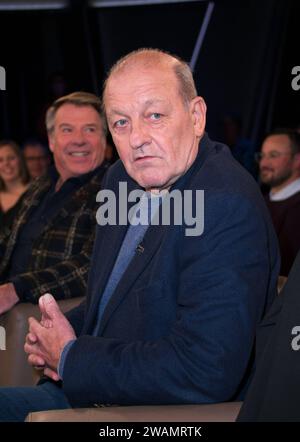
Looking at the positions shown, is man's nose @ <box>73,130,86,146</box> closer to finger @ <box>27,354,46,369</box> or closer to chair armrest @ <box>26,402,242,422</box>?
finger @ <box>27,354,46,369</box>

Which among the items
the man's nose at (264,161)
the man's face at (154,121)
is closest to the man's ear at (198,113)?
the man's face at (154,121)

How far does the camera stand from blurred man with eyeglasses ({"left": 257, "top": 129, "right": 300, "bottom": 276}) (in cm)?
432

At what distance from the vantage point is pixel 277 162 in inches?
194

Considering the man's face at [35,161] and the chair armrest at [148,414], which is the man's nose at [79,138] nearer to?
the chair armrest at [148,414]

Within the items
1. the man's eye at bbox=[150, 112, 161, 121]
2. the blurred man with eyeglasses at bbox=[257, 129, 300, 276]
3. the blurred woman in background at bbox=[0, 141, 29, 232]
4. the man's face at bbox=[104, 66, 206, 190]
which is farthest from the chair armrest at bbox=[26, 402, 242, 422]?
the blurred woman in background at bbox=[0, 141, 29, 232]

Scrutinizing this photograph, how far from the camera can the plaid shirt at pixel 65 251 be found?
115 inches

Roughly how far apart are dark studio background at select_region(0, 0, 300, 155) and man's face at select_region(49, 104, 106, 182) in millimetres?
3509

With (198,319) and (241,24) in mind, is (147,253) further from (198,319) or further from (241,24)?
(241,24)

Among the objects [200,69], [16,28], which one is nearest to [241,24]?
[200,69]

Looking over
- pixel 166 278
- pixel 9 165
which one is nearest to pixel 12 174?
pixel 9 165

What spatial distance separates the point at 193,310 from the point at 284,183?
10.6ft

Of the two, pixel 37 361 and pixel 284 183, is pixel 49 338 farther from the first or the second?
pixel 284 183

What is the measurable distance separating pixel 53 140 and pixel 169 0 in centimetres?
393

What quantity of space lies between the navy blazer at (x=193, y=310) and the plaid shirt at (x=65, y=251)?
1.04 m
